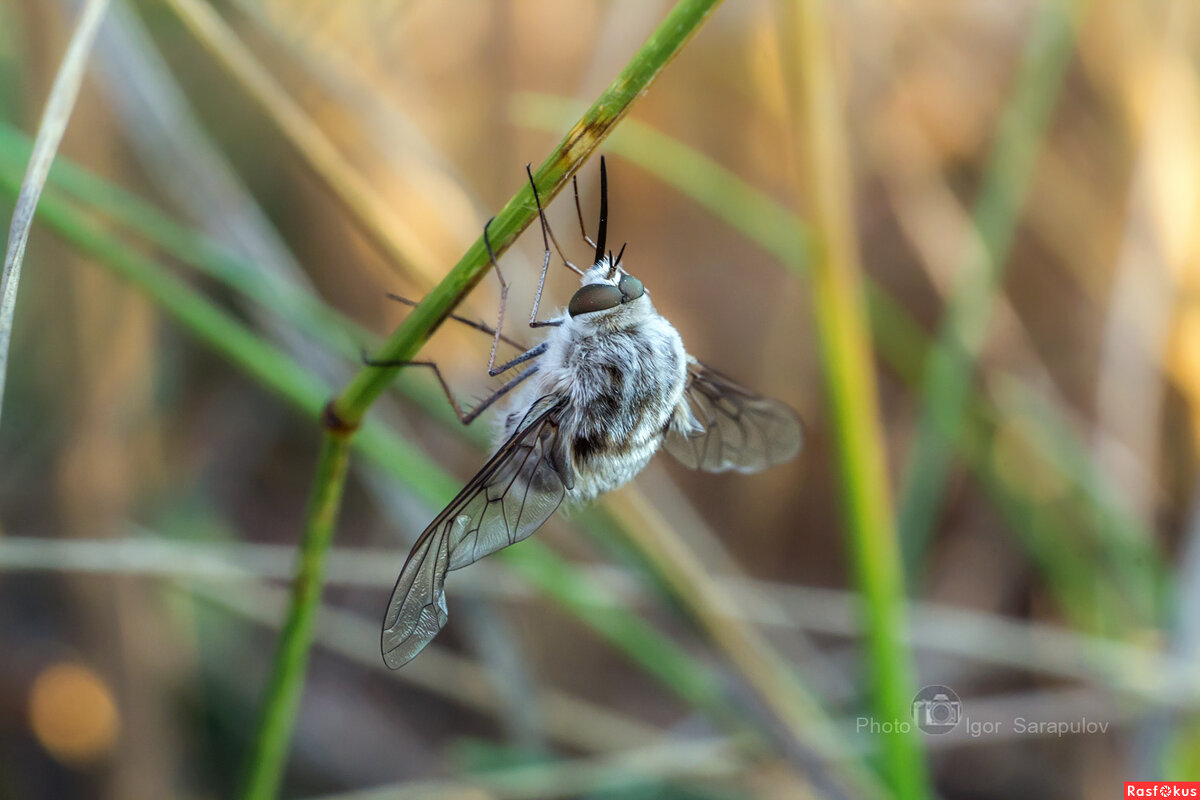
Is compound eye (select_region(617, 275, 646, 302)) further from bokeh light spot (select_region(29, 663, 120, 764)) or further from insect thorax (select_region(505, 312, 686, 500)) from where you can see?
bokeh light spot (select_region(29, 663, 120, 764))

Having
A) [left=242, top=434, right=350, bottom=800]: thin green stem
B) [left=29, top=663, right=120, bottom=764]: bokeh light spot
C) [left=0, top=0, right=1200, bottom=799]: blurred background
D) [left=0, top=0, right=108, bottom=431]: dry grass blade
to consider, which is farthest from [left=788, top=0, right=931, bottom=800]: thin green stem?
[left=29, top=663, right=120, bottom=764]: bokeh light spot

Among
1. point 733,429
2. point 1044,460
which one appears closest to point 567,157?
point 733,429

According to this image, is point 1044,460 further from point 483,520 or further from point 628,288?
point 483,520

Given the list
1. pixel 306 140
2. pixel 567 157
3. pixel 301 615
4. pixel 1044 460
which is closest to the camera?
pixel 567 157

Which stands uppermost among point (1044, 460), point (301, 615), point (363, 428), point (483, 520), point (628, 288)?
point (1044, 460)

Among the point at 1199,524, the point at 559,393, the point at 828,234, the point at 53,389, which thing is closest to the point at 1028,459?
the point at 1199,524

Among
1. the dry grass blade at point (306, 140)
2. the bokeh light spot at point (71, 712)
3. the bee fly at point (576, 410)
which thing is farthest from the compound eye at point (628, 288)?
the bokeh light spot at point (71, 712)

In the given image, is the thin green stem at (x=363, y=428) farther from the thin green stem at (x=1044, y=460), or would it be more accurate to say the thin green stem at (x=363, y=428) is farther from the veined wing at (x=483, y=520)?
the thin green stem at (x=1044, y=460)
